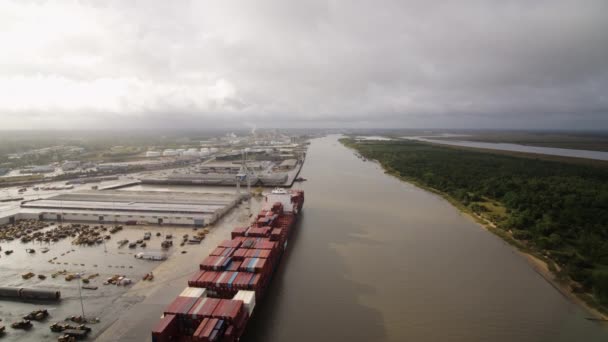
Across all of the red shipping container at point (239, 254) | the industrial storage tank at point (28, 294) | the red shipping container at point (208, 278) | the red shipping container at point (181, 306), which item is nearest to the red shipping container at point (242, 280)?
the red shipping container at point (208, 278)

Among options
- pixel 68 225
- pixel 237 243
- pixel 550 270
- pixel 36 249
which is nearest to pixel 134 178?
pixel 68 225

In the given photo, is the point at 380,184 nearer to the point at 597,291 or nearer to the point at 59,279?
the point at 597,291

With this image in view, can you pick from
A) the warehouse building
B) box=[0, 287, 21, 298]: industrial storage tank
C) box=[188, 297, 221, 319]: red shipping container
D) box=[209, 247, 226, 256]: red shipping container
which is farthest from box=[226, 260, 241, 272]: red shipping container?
the warehouse building

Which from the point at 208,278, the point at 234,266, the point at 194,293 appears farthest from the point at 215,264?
the point at 194,293

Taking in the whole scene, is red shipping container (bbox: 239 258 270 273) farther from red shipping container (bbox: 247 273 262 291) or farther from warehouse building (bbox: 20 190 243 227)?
warehouse building (bbox: 20 190 243 227)

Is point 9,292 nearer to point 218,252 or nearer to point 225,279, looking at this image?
point 218,252

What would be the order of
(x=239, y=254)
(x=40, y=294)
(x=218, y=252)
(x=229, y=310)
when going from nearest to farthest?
(x=229, y=310) → (x=40, y=294) → (x=239, y=254) → (x=218, y=252)
